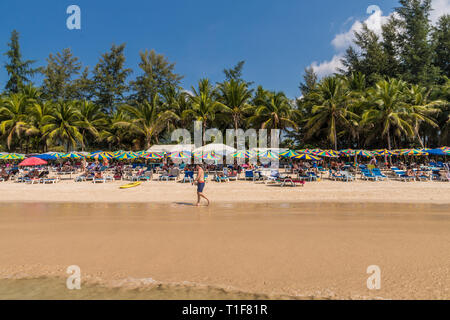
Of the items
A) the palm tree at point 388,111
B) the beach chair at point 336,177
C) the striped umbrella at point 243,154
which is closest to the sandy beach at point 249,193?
the beach chair at point 336,177

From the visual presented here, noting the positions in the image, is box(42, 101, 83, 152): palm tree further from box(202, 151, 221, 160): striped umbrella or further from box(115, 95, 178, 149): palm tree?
box(202, 151, 221, 160): striped umbrella

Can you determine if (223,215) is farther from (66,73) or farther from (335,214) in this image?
(66,73)

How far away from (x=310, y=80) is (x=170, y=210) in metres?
36.9

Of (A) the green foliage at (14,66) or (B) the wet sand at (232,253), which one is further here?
(A) the green foliage at (14,66)

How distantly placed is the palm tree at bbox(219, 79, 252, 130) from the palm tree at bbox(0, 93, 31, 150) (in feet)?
70.2

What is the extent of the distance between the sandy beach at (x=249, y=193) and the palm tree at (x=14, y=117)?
55.9 feet

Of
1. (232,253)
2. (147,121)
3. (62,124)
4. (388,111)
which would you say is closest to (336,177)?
(388,111)

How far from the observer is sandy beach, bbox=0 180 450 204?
1134 cm

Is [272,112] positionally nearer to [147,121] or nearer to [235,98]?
[235,98]

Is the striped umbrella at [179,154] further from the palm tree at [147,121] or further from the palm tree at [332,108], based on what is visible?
the palm tree at [332,108]

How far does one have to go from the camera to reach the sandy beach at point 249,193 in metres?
11.3

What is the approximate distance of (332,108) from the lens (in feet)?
85.0

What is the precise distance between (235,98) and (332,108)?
9.68 meters

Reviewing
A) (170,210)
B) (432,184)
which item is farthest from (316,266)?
(432,184)
